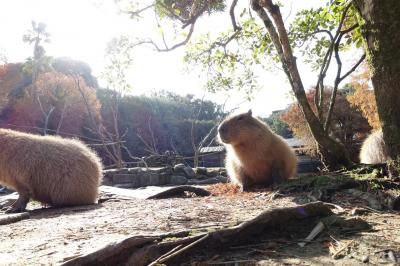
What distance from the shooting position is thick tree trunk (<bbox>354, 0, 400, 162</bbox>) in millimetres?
3002

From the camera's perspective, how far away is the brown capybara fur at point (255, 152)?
4945 millimetres

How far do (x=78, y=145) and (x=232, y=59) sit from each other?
3.48 meters

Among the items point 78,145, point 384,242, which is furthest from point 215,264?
point 78,145

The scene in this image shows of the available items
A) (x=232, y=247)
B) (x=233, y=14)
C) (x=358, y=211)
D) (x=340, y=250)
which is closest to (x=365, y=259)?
(x=340, y=250)

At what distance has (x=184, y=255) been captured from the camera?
1.83m

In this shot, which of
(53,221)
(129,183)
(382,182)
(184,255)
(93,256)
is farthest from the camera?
(129,183)

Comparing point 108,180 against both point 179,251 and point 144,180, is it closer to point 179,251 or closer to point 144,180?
point 144,180

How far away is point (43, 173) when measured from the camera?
480cm

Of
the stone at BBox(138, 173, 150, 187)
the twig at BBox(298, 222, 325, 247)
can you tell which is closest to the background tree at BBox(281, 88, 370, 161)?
the stone at BBox(138, 173, 150, 187)

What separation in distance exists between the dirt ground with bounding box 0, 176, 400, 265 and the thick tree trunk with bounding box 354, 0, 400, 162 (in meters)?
0.70

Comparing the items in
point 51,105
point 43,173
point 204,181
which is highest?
point 51,105

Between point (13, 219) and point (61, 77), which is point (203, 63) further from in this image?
point (61, 77)

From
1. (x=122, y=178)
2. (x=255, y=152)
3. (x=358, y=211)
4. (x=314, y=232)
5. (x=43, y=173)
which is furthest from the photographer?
(x=122, y=178)

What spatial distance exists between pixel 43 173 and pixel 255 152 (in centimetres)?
291
